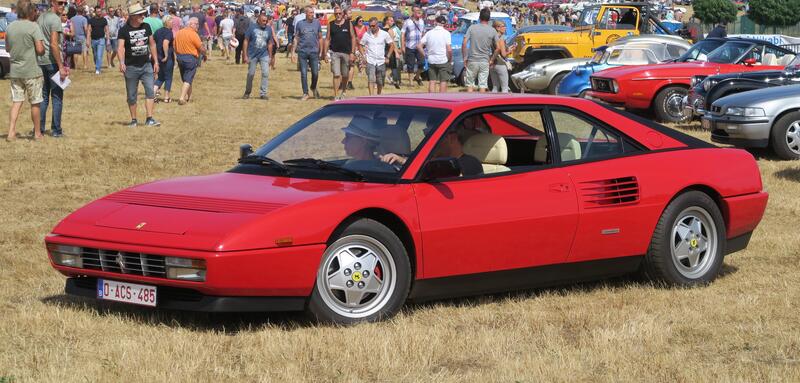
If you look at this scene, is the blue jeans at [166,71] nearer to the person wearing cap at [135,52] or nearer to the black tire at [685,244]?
the person wearing cap at [135,52]

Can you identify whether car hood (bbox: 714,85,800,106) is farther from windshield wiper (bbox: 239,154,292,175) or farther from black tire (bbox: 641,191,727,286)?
windshield wiper (bbox: 239,154,292,175)

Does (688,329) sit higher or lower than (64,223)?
lower

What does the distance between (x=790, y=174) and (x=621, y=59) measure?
913 centimetres

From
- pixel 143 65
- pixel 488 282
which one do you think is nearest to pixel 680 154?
pixel 488 282

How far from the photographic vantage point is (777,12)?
194 feet

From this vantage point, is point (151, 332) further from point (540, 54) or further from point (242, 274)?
point (540, 54)

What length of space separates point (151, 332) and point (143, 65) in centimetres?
1248

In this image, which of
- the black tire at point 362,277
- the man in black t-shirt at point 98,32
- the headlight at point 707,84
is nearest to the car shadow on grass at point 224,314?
the black tire at point 362,277

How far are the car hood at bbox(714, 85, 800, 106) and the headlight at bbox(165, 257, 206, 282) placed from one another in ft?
37.5

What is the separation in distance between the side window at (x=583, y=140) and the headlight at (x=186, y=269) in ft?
7.88

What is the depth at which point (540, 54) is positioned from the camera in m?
28.0

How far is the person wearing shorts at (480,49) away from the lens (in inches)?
830

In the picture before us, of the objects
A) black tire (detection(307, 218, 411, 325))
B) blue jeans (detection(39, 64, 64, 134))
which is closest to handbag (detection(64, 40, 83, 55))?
blue jeans (detection(39, 64, 64, 134))

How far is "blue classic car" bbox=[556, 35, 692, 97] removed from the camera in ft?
75.9
